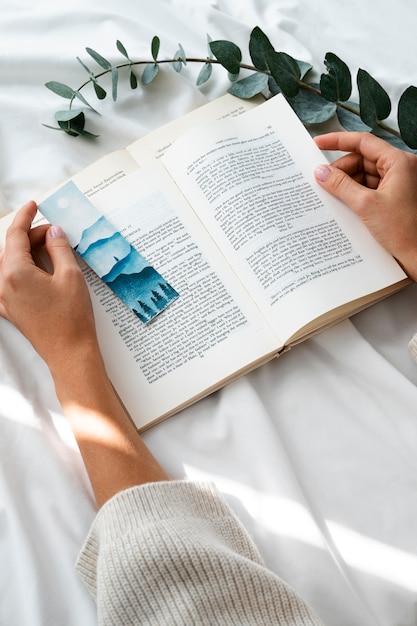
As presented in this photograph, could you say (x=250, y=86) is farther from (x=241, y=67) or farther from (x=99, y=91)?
(x=99, y=91)

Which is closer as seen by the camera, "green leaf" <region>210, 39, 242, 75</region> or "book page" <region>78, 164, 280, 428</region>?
"book page" <region>78, 164, 280, 428</region>

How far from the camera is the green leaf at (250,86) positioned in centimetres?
105

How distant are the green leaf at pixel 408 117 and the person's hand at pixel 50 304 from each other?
20.2 inches

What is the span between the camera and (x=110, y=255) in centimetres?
92

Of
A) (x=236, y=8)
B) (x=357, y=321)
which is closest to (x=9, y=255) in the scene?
(x=357, y=321)

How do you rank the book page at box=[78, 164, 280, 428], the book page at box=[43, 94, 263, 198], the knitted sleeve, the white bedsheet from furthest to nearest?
the book page at box=[43, 94, 263, 198]
the book page at box=[78, 164, 280, 428]
the white bedsheet
the knitted sleeve

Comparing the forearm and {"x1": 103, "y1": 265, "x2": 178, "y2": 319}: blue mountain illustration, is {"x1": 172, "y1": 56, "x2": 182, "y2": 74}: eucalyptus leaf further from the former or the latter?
the forearm

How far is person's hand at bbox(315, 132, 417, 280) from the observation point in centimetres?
92

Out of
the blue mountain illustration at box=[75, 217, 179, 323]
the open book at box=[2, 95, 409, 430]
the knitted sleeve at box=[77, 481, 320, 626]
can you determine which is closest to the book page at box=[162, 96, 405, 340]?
the open book at box=[2, 95, 409, 430]

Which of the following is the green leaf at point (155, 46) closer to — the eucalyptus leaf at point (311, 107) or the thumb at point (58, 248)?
the eucalyptus leaf at point (311, 107)

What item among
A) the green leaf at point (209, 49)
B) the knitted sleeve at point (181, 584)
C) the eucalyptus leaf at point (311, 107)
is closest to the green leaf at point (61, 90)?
the green leaf at point (209, 49)

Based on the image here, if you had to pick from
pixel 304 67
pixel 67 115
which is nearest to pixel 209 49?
pixel 304 67

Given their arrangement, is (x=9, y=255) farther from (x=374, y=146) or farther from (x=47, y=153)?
(x=374, y=146)

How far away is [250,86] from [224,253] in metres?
0.30
